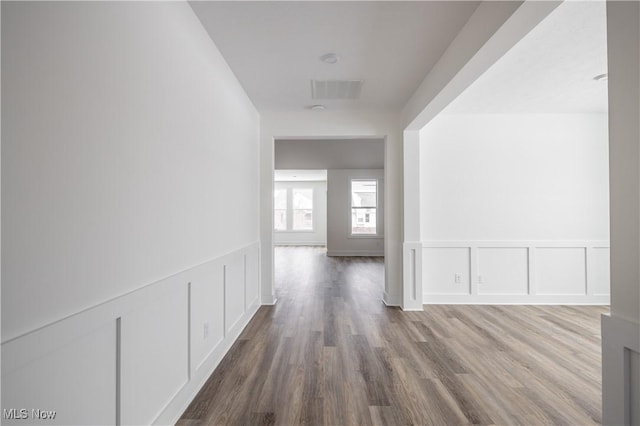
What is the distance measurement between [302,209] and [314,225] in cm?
78

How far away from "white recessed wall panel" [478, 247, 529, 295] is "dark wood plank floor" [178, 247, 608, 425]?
28cm

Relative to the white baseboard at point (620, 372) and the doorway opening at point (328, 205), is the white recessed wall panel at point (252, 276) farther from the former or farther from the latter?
the white baseboard at point (620, 372)

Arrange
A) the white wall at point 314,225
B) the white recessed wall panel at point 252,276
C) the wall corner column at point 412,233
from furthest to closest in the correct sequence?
the white wall at point 314,225 → the wall corner column at point 412,233 → the white recessed wall panel at point 252,276

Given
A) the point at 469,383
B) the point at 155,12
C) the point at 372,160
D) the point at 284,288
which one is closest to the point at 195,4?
the point at 155,12

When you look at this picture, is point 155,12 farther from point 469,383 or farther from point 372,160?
point 372,160

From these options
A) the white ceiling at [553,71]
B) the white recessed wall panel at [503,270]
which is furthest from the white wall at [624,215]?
the white recessed wall panel at [503,270]

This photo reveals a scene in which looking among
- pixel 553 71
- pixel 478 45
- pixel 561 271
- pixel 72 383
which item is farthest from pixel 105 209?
pixel 561 271

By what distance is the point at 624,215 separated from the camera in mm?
1061

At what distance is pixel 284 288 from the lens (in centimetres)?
514

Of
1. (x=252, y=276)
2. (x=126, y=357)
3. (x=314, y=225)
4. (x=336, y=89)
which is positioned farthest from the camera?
(x=314, y=225)

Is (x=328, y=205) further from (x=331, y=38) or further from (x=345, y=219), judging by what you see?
(x=331, y=38)

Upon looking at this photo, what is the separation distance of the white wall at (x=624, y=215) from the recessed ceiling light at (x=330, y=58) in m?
1.81

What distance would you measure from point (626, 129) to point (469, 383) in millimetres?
1864

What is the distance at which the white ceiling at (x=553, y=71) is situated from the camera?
2180mm
